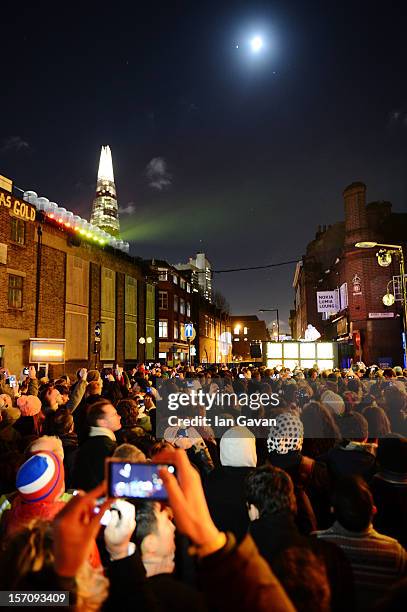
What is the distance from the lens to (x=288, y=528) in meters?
2.43

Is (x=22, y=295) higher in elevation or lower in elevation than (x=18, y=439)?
higher

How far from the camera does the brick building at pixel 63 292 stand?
2298 centimetres

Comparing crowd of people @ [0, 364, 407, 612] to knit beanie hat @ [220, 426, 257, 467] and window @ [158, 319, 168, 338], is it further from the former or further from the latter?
window @ [158, 319, 168, 338]

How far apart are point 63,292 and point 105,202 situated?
396 feet

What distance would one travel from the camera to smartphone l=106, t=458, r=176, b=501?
5.47 ft

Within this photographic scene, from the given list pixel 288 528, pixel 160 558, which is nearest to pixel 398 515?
pixel 288 528

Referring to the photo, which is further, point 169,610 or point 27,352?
point 27,352

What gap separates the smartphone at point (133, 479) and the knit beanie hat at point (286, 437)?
299cm

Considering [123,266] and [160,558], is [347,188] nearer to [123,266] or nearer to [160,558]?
[123,266]

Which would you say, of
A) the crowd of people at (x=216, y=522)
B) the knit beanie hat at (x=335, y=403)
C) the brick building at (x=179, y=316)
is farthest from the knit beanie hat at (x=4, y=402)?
→ the brick building at (x=179, y=316)

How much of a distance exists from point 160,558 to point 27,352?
2361 cm

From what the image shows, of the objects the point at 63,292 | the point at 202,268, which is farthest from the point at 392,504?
the point at 202,268

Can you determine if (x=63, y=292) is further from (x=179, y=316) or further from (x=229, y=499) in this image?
(x=179, y=316)

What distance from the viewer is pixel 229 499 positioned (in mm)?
3705
